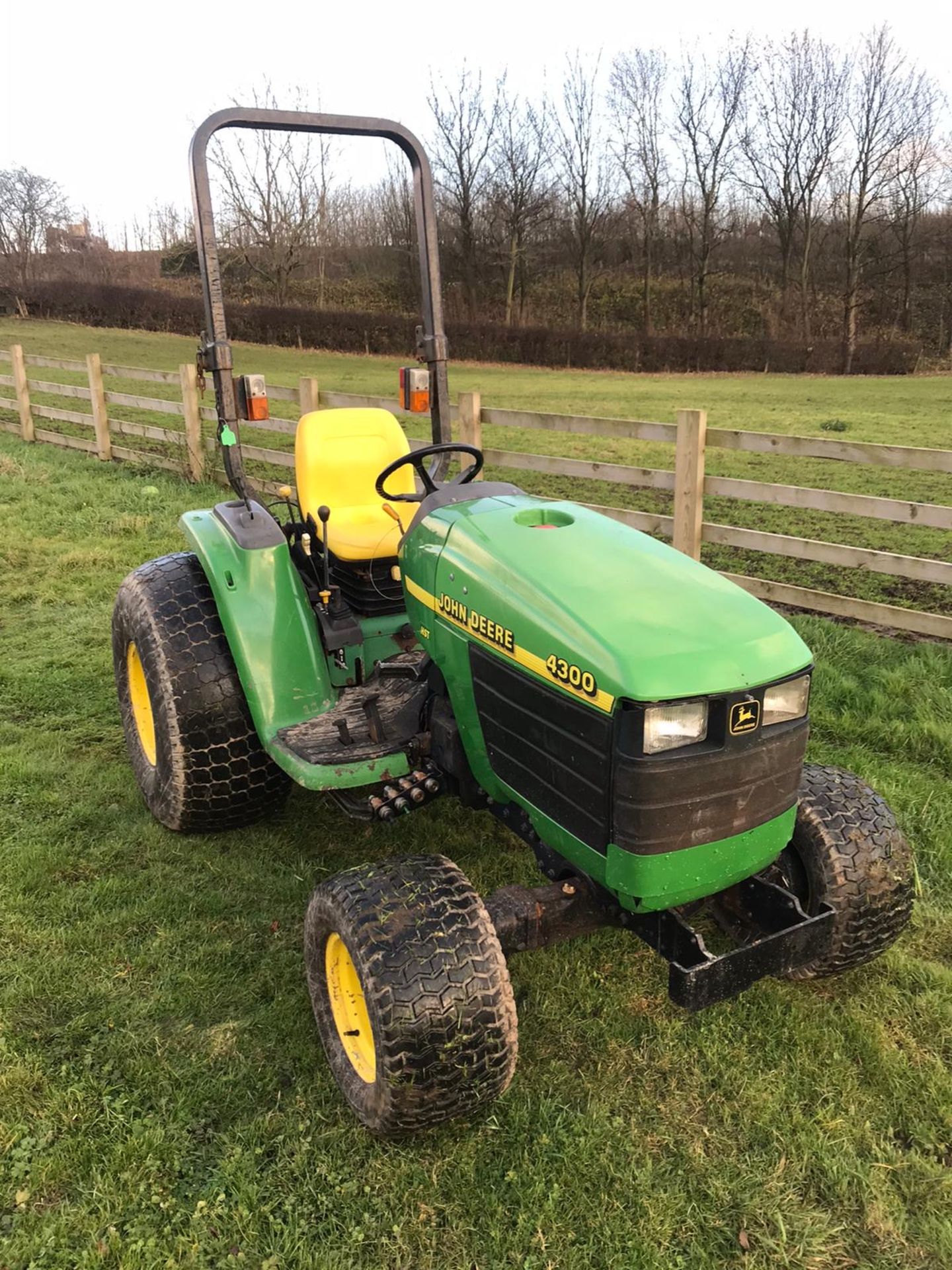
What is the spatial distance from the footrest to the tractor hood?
0.61 m

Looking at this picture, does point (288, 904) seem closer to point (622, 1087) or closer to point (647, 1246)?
point (622, 1087)

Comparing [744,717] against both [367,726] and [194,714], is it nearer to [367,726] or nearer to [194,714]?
→ [367,726]

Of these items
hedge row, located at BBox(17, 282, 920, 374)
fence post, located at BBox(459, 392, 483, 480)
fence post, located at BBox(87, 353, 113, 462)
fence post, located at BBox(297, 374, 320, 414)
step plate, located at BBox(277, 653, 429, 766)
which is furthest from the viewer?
hedge row, located at BBox(17, 282, 920, 374)

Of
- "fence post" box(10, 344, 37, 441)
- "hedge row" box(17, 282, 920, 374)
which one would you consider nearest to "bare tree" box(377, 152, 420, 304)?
"hedge row" box(17, 282, 920, 374)

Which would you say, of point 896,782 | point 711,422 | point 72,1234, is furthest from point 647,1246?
point 711,422

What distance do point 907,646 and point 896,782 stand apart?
146 cm

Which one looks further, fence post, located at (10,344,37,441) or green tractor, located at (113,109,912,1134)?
fence post, located at (10,344,37,441)

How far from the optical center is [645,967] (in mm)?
2689

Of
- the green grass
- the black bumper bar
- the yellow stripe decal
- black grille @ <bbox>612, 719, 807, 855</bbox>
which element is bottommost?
the green grass

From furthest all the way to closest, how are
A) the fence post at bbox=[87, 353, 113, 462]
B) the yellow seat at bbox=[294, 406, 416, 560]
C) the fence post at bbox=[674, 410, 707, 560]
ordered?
Result: 1. the fence post at bbox=[87, 353, 113, 462]
2. the fence post at bbox=[674, 410, 707, 560]
3. the yellow seat at bbox=[294, 406, 416, 560]

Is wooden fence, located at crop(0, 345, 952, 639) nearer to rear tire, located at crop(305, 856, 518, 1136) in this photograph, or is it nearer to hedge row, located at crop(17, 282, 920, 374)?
rear tire, located at crop(305, 856, 518, 1136)

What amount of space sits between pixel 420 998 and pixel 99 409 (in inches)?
392

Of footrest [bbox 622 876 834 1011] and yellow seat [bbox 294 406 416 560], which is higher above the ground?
yellow seat [bbox 294 406 416 560]

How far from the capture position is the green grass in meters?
1.91
